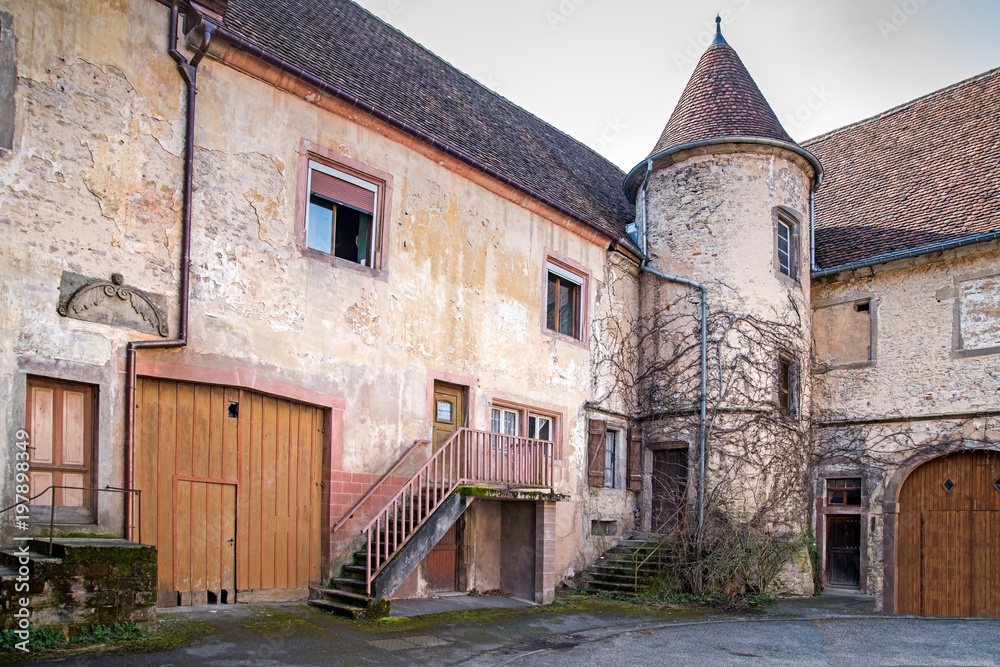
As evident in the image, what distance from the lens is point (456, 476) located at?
34.9ft

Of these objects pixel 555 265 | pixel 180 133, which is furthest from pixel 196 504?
pixel 555 265

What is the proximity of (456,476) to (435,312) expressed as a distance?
241cm

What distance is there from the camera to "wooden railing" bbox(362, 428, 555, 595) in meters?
9.52

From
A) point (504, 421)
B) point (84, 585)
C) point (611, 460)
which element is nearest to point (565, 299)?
point (504, 421)

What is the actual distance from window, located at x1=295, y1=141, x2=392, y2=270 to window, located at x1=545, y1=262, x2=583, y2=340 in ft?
12.6

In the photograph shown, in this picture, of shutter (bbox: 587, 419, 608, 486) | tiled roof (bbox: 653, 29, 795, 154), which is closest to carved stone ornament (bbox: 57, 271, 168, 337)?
shutter (bbox: 587, 419, 608, 486)

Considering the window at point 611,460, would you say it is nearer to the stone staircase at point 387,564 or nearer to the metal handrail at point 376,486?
the metal handrail at point 376,486

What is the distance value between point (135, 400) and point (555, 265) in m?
7.68

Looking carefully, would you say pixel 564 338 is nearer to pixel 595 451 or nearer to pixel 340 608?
pixel 595 451

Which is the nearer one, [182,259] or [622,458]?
[182,259]

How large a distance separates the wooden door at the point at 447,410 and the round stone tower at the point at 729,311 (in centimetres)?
468

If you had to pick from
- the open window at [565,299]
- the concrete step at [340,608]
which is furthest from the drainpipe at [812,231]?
the concrete step at [340,608]

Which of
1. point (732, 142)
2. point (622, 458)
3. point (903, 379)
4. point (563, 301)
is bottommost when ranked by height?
point (622, 458)

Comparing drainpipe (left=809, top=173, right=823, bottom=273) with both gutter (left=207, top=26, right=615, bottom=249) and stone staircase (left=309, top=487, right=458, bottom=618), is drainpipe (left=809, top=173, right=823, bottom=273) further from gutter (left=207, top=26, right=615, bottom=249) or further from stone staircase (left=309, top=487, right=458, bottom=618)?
stone staircase (left=309, top=487, right=458, bottom=618)
